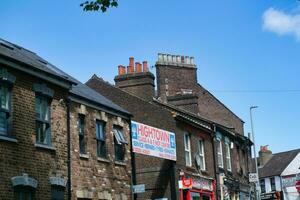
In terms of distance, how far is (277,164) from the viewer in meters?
66.4

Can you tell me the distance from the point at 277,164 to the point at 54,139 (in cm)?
5042

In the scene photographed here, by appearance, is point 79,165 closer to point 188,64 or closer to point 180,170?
point 180,170

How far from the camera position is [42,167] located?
18.6m

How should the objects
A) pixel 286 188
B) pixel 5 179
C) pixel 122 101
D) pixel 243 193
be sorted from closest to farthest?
pixel 5 179 < pixel 122 101 < pixel 243 193 < pixel 286 188

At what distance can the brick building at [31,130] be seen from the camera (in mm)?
17281

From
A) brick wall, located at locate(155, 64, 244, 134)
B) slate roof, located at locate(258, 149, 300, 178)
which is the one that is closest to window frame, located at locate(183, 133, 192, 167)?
brick wall, located at locate(155, 64, 244, 134)

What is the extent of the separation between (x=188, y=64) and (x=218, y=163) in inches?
377

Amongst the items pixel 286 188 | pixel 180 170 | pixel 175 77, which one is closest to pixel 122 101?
pixel 180 170

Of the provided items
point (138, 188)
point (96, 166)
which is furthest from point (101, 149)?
point (138, 188)

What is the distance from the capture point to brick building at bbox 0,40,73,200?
1728 cm

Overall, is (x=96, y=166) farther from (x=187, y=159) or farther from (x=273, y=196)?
(x=273, y=196)

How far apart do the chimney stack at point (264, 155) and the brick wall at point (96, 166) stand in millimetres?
46915

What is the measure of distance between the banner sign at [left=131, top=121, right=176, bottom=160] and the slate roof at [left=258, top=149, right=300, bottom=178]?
39317mm

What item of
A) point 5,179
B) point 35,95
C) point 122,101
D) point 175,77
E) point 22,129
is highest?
point 175,77
